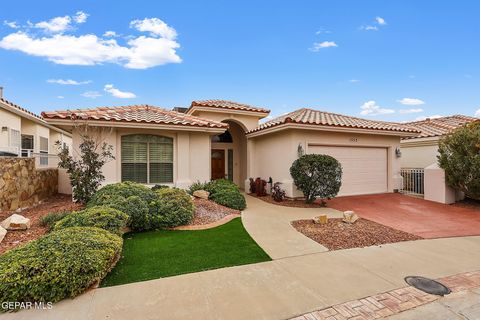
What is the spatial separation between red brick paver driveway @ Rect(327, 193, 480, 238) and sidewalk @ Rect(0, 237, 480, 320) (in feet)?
6.65

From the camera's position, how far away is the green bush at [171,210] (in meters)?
7.27

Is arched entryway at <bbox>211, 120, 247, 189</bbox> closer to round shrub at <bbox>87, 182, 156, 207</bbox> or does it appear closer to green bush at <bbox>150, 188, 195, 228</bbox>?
green bush at <bbox>150, 188, 195, 228</bbox>

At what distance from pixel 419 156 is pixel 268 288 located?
1627cm

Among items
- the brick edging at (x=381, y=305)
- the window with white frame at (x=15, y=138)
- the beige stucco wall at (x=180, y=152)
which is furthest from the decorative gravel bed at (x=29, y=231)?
the brick edging at (x=381, y=305)

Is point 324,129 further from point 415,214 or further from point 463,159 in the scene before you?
point 463,159

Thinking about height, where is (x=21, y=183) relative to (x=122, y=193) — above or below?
above

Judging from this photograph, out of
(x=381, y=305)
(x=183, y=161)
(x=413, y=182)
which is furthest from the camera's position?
(x=413, y=182)

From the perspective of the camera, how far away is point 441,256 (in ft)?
17.5

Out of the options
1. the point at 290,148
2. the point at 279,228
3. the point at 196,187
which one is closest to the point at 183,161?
the point at 196,187

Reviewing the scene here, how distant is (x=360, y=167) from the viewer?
43.1 ft

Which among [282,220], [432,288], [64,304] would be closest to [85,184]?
[64,304]

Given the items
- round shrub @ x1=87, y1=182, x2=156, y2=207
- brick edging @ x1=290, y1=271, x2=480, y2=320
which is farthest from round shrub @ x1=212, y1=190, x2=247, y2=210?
brick edging @ x1=290, y1=271, x2=480, y2=320

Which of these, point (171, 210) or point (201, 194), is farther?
point (201, 194)

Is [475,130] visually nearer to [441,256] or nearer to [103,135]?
[441,256]
